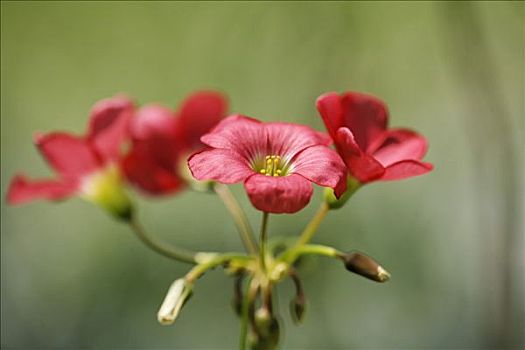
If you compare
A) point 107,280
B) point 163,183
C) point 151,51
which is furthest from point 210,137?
point 151,51

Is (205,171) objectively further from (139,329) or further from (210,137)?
(139,329)

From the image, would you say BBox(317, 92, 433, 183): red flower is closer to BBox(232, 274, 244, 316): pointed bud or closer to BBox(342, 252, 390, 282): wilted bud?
BBox(342, 252, 390, 282): wilted bud

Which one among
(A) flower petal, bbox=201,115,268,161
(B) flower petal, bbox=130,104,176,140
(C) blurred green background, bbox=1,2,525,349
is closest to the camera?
(A) flower petal, bbox=201,115,268,161

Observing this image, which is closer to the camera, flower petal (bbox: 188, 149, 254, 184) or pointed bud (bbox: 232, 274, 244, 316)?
flower petal (bbox: 188, 149, 254, 184)

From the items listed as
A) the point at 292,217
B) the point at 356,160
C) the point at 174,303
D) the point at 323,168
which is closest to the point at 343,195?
the point at 356,160

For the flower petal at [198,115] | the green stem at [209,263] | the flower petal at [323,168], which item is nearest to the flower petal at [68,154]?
the flower petal at [198,115]

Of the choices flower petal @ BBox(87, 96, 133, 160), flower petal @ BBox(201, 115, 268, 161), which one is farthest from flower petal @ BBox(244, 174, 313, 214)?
flower petal @ BBox(87, 96, 133, 160)
